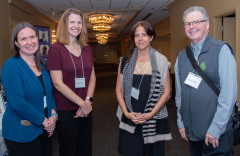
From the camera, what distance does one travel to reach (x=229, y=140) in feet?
4.81

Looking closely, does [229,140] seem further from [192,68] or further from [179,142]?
[179,142]

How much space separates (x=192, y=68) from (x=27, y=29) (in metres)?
1.32

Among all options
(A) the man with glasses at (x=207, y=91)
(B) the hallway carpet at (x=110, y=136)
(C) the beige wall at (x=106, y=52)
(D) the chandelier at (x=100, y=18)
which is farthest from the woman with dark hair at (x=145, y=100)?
(C) the beige wall at (x=106, y=52)

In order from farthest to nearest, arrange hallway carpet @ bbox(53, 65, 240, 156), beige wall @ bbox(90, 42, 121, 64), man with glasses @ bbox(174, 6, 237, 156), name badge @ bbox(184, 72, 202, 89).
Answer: beige wall @ bbox(90, 42, 121, 64) → hallway carpet @ bbox(53, 65, 240, 156) → name badge @ bbox(184, 72, 202, 89) → man with glasses @ bbox(174, 6, 237, 156)

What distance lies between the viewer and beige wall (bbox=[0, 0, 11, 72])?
500cm

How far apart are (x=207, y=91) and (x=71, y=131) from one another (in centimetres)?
120

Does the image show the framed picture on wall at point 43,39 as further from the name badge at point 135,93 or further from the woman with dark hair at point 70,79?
the name badge at point 135,93

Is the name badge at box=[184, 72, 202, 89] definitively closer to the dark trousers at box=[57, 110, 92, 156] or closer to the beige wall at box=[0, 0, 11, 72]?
the dark trousers at box=[57, 110, 92, 156]

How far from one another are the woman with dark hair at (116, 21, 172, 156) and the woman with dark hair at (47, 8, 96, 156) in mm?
389

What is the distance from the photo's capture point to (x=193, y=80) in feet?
4.89

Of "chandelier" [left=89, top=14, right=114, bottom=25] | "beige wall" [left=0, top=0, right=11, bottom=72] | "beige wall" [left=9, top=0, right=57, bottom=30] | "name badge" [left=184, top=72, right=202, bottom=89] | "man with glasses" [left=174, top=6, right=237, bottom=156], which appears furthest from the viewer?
"chandelier" [left=89, top=14, right=114, bottom=25]

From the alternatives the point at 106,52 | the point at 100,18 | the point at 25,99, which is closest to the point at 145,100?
the point at 25,99

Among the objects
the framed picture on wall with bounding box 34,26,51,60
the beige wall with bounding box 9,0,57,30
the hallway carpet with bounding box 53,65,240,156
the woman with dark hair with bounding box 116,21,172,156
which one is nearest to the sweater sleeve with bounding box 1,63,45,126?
the woman with dark hair with bounding box 116,21,172,156

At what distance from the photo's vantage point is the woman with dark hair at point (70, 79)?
5.83 feet
